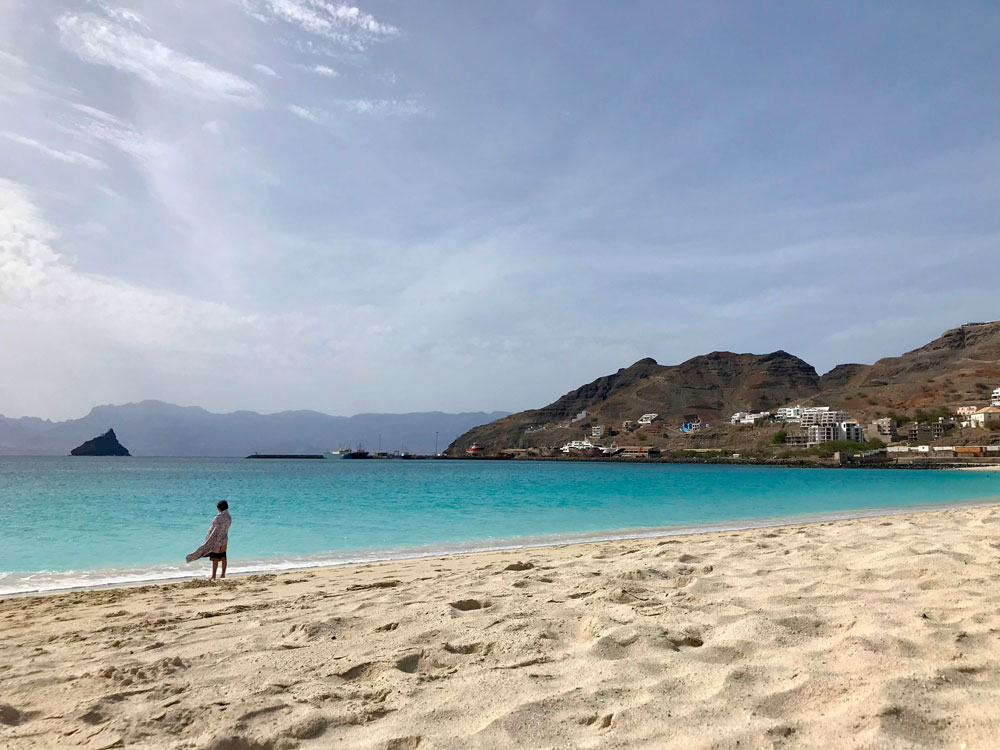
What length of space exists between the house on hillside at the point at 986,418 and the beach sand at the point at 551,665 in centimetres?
13955

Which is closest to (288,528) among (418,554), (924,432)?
(418,554)

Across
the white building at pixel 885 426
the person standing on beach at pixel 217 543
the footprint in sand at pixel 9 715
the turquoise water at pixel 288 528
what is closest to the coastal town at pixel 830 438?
the white building at pixel 885 426

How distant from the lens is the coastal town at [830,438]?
11319 centimetres

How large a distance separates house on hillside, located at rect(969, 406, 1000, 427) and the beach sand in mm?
139553

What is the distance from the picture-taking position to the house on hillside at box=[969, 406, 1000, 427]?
117062 millimetres

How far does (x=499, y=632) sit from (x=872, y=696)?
2.34 m

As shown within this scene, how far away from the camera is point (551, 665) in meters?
3.83

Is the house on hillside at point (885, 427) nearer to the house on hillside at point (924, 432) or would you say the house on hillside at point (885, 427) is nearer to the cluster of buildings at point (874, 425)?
the cluster of buildings at point (874, 425)

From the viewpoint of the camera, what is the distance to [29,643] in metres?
5.34

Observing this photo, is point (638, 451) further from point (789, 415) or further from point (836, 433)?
point (836, 433)

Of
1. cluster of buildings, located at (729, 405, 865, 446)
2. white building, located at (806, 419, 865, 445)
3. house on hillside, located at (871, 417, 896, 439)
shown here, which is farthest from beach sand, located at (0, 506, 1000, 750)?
white building, located at (806, 419, 865, 445)

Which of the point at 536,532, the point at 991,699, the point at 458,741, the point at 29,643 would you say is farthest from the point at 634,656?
the point at 536,532

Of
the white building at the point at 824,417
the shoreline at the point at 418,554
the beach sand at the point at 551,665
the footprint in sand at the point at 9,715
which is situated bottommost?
the shoreline at the point at 418,554

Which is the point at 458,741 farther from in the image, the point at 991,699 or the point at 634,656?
the point at 991,699
